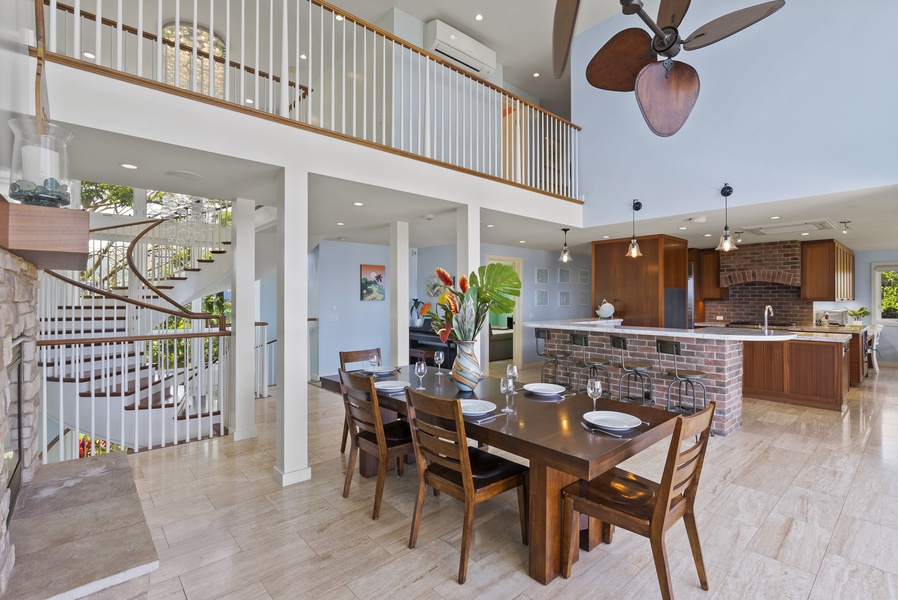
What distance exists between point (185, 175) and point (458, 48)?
389cm

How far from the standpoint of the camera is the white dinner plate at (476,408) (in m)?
2.27

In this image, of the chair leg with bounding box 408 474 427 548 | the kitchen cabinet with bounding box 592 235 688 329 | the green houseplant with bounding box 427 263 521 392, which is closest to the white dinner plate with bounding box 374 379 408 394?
the green houseplant with bounding box 427 263 521 392

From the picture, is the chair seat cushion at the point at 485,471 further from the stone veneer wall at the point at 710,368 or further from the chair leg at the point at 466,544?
the stone veneer wall at the point at 710,368

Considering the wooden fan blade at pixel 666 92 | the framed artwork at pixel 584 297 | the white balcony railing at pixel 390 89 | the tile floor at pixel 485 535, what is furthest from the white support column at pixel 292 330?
the framed artwork at pixel 584 297

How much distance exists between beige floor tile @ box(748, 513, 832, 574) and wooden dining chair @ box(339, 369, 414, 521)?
205 centimetres

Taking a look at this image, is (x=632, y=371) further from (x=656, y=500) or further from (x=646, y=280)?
(x=656, y=500)

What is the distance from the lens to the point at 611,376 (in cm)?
558

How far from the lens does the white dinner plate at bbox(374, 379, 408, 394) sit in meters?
2.83

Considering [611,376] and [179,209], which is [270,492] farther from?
[179,209]

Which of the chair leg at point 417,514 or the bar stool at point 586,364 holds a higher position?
the bar stool at point 586,364

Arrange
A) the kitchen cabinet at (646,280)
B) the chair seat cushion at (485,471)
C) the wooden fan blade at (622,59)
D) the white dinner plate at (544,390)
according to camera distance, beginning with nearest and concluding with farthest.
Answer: the wooden fan blade at (622,59) < the chair seat cushion at (485,471) < the white dinner plate at (544,390) < the kitchen cabinet at (646,280)

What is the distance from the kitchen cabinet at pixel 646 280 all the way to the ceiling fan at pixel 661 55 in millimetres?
4664

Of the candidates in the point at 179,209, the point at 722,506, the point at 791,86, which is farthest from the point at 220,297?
the point at 791,86

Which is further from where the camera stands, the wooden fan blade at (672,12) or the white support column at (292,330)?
the white support column at (292,330)
